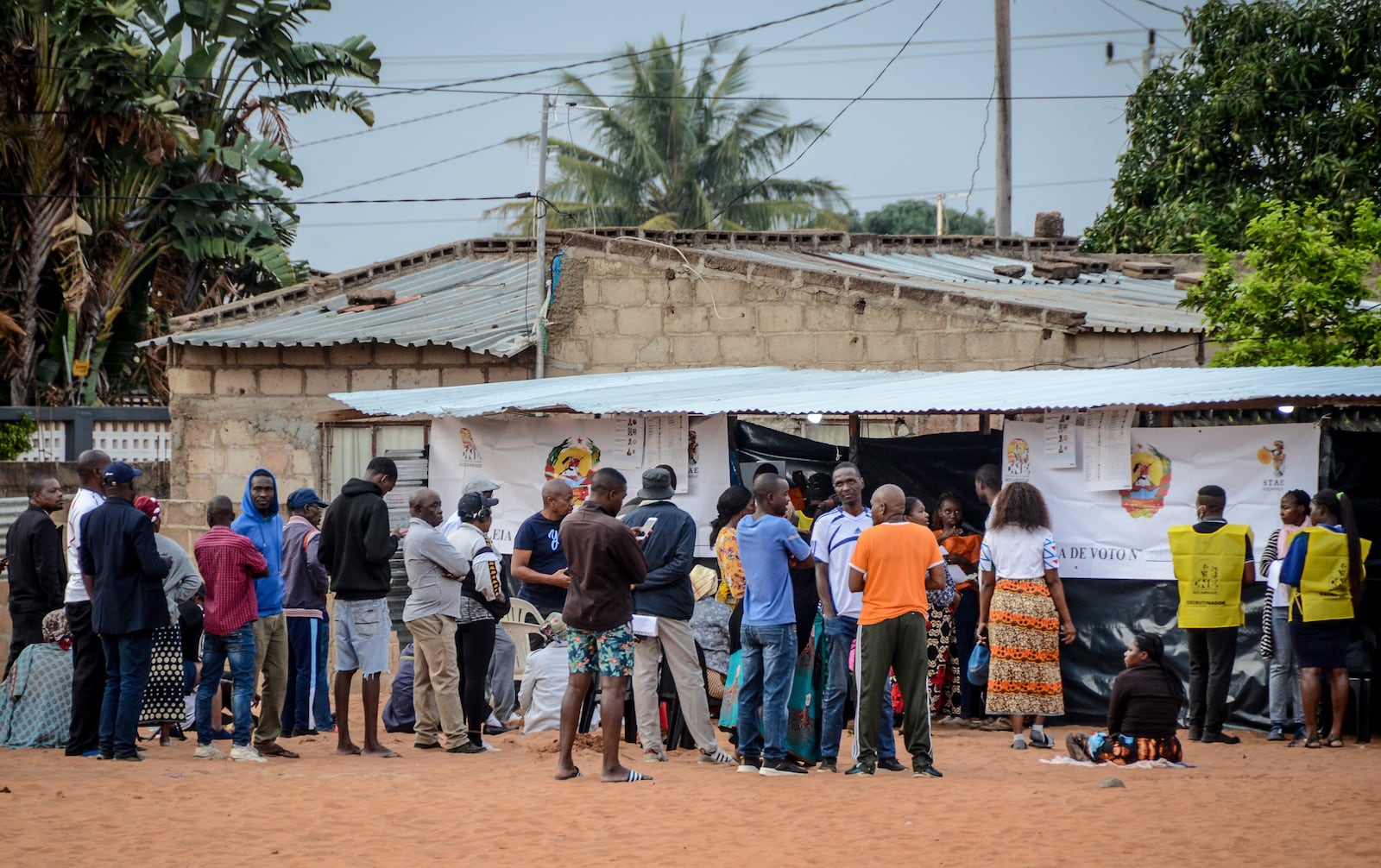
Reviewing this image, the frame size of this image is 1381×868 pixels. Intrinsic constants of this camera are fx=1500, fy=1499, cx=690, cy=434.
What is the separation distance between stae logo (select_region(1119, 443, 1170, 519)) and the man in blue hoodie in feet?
19.2

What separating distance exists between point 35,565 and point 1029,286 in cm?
1231

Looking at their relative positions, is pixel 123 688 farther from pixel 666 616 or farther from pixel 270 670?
pixel 666 616

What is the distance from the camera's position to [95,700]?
956cm

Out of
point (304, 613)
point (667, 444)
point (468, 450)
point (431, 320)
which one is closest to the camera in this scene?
point (304, 613)

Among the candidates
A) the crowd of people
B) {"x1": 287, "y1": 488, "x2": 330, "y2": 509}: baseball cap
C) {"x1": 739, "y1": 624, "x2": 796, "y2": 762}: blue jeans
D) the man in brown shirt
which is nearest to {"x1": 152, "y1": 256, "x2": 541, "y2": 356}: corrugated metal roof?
{"x1": 287, "y1": 488, "x2": 330, "y2": 509}: baseball cap

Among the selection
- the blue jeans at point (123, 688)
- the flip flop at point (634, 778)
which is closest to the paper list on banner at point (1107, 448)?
the flip flop at point (634, 778)

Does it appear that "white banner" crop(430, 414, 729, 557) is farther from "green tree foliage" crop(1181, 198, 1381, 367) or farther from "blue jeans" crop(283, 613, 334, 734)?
"green tree foliage" crop(1181, 198, 1381, 367)

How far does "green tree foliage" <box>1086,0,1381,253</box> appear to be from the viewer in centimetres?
2461

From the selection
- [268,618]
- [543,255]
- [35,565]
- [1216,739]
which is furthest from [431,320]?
[1216,739]

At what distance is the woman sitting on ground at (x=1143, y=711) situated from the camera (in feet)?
29.3

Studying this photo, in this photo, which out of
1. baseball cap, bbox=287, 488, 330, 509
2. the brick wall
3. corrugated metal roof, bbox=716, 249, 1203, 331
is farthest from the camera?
corrugated metal roof, bbox=716, 249, 1203, 331

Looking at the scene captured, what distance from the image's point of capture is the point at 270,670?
9773 millimetres

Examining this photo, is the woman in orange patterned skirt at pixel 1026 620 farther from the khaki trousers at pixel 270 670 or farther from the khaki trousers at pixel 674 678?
the khaki trousers at pixel 270 670

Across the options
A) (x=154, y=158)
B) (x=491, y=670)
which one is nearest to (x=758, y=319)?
(x=491, y=670)
